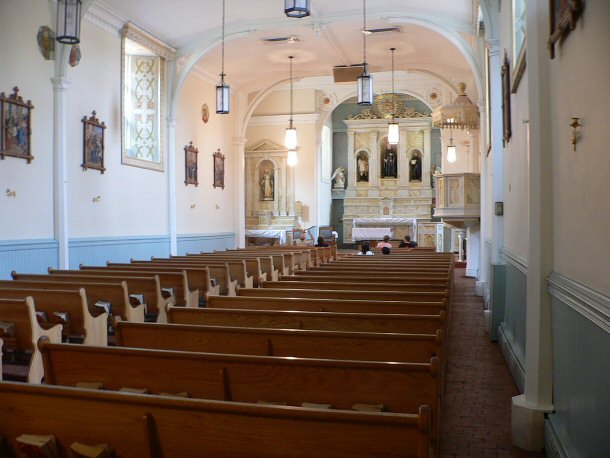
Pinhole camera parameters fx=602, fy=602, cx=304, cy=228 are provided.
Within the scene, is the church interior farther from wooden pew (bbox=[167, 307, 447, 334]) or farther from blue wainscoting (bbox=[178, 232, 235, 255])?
wooden pew (bbox=[167, 307, 447, 334])

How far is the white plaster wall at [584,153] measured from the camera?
7.30 ft

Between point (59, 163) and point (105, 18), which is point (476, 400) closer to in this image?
point (59, 163)

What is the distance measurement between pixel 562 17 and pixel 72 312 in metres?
3.77

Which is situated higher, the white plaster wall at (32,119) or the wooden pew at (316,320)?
the white plaster wall at (32,119)

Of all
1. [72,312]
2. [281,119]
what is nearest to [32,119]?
[72,312]

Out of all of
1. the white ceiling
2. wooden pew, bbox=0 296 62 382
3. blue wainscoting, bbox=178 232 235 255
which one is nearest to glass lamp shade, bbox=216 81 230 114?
the white ceiling

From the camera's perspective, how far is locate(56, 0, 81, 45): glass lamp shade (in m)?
7.26

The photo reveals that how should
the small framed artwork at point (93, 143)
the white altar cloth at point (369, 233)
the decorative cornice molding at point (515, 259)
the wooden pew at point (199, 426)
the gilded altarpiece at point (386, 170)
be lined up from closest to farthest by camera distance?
the wooden pew at point (199, 426)
the decorative cornice molding at point (515, 259)
the small framed artwork at point (93, 143)
the white altar cloth at point (369, 233)
the gilded altarpiece at point (386, 170)

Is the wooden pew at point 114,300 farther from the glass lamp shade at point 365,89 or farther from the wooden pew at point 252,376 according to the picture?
the glass lamp shade at point 365,89

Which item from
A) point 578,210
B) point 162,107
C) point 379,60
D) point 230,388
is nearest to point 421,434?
point 230,388

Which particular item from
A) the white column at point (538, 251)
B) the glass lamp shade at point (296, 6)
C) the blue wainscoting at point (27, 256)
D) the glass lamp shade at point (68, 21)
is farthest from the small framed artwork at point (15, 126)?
the white column at point (538, 251)

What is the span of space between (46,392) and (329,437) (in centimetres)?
98

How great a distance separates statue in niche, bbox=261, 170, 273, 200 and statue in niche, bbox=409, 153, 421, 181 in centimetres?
583

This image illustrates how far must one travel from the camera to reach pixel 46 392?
2027 mm
